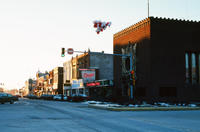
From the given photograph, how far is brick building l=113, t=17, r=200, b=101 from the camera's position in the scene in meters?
37.8

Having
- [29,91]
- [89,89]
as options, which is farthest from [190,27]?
[29,91]

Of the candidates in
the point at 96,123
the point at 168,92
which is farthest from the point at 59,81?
the point at 96,123

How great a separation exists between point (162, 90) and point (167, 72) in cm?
267

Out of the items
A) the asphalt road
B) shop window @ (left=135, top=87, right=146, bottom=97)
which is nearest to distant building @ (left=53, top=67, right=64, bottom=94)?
shop window @ (left=135, top=87, right=146, bottom=97)

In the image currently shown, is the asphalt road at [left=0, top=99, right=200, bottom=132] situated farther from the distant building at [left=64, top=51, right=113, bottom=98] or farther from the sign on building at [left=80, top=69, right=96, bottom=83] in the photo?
the sign on building at [left=80, top=69, right=96, bottom=83]

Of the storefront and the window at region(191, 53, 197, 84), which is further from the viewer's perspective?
the storefront

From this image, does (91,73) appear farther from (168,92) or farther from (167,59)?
(168,92)

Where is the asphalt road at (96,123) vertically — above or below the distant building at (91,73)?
below

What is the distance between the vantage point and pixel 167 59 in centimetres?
3856

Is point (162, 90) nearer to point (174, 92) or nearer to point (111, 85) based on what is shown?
point (174, 92)

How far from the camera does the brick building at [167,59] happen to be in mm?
37750

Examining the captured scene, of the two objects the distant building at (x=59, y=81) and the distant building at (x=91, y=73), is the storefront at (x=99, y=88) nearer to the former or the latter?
the distant building at (x=91, y=73)

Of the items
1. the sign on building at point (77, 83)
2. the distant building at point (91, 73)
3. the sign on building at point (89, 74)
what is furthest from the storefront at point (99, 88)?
the sign on building at point (77, 83)

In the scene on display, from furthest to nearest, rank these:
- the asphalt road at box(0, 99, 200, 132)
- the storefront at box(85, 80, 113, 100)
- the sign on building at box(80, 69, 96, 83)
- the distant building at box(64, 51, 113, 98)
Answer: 1. the sign on building at box(80, 69, 96, 83)
2. the distant building at box(64, 51, 113, 98)
3. the storefront at box(85, 80, 113, 100)
4. the asphalt road at box(0, 99, 200, 132)
